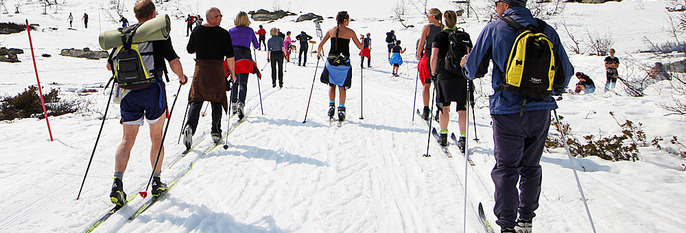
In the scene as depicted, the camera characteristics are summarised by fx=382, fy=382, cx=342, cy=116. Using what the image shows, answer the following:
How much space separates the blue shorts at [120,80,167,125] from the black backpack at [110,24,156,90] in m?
0.10

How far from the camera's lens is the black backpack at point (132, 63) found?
3.24 metres

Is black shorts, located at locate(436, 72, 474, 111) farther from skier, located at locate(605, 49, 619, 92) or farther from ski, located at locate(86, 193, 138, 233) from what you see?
skier, located at locate(605, 49, 619, 92)

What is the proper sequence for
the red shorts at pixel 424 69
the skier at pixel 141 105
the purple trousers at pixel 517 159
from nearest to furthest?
the purple trousers at pixel 517 159 < the skier at pixel 141 105 < the red shorts at pixel 424 69

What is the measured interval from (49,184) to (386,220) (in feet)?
11.3

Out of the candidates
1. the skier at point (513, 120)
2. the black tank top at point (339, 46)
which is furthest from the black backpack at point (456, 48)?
the black tank top at point (339, 46)

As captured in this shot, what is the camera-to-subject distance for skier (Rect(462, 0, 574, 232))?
2695mm

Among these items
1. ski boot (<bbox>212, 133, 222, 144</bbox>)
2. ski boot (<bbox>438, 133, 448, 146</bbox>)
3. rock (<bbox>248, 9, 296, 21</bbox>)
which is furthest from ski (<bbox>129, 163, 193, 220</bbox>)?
rock (<bbox>248, 9, 296, 21</bbox>)

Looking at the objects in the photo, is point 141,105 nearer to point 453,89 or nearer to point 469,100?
point 469,100

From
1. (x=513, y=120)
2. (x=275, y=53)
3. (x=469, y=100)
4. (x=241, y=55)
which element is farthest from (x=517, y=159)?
(x=275, y=53)

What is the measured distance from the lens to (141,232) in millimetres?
3027

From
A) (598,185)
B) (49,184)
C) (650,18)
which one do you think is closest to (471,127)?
(598,185)

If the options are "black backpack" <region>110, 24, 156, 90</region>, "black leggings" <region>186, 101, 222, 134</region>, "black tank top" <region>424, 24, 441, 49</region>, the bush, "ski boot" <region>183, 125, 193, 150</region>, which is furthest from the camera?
the bush

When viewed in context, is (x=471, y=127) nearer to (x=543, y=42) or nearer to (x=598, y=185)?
(x=598, y=185)

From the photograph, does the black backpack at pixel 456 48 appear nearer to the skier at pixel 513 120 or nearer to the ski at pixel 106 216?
the skier at pixel 513 120
